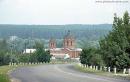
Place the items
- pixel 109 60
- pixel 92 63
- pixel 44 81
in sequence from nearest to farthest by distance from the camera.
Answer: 1. pixel 44 81
2. pixel 109 60
3. pixel 92 63

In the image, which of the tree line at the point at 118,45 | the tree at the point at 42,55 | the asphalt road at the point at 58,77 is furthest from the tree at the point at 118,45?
the tree at the point at 42,55

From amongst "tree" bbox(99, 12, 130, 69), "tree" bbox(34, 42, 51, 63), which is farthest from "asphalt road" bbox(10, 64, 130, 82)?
"tree" bbox(34, 42, 51, 63)

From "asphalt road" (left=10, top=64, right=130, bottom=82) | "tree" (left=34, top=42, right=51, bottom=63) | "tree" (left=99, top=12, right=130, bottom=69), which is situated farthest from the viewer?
"tree" (left=34, top=42, right=51, bottom=63)

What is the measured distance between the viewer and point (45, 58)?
143m

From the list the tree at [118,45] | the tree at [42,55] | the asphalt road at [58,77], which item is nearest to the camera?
the asphalt road at [58,77]

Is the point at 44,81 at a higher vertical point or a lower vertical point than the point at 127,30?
lower

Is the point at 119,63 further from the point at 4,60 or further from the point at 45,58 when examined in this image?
the point at 45,58

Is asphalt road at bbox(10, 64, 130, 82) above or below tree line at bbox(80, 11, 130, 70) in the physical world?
below

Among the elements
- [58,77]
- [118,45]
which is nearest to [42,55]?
[118,45]

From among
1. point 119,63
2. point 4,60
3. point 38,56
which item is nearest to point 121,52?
point 119,63

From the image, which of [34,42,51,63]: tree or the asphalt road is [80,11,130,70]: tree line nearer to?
the asphalt road

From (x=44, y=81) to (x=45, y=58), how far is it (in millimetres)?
111804

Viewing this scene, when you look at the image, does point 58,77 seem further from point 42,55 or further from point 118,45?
point 42,55

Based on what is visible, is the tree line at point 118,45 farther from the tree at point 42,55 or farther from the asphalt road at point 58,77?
the tree at point 42,55
